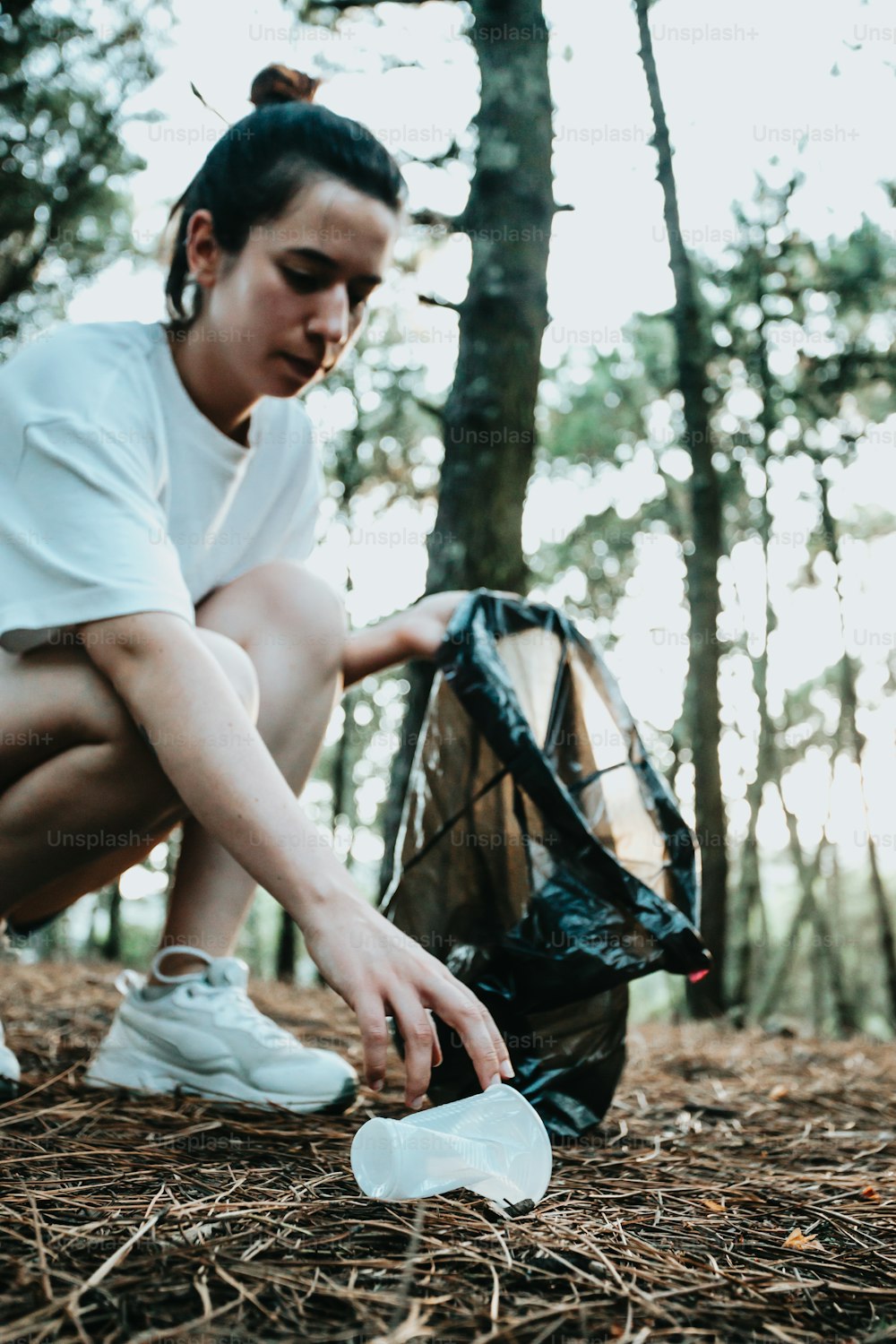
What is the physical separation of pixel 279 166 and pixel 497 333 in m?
1.47

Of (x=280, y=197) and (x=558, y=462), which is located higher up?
(x=558, y=462)

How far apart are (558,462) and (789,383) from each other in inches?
121

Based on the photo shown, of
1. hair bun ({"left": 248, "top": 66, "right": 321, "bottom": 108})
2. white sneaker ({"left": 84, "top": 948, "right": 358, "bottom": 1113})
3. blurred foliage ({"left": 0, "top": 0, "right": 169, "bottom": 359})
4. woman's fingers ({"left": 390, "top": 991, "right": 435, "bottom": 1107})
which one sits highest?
blurred foliage ({"left": 0, "top": 0, "right": 169, "bottom": 359})

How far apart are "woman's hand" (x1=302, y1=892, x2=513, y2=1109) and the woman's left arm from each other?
68 centimetres

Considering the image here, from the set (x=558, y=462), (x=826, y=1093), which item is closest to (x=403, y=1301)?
(x=826, y=1093)

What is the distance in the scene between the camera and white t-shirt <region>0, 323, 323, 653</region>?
48.7 inches

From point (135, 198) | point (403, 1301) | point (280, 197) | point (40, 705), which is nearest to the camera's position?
point (403, 1301)

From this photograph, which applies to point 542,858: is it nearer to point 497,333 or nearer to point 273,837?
point 273,837

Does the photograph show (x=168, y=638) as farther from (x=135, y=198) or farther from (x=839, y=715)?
(x=839, y=715)

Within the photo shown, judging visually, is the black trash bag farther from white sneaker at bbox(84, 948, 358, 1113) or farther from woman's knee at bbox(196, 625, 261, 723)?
woman's knee at bbox(196, 625, 261, 723)

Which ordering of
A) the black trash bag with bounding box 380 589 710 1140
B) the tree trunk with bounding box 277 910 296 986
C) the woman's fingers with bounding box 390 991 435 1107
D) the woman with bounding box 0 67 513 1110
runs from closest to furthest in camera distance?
the woman's fingers with bounding box 390 991 435 1107 → the woman with bounding box 0 67 513 1110 → the black trash bag with bounding box 380 589 710 1140 → the tree trunk with bounding box 277 910 296 986

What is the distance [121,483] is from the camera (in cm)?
132

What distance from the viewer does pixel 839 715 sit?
14.0 meters

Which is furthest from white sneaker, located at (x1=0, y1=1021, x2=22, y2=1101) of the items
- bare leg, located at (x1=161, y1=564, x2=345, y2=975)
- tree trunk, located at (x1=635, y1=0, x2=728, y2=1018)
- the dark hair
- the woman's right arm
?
tree trunk, located at (x1=635, y1=0, x2=728, y2=1018)
